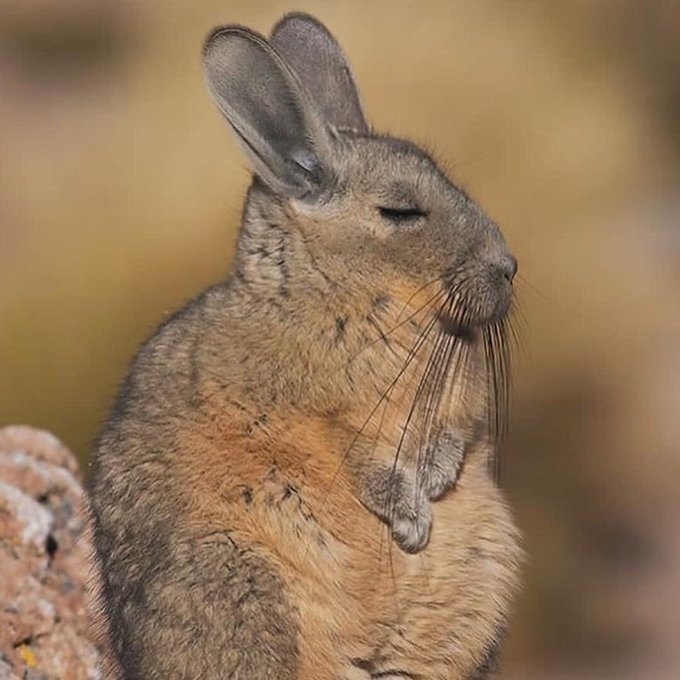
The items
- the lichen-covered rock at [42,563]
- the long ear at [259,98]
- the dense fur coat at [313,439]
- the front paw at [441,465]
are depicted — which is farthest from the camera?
the lichen-covered rock at [42,563]

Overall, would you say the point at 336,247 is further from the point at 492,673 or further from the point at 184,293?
the point at 184,293

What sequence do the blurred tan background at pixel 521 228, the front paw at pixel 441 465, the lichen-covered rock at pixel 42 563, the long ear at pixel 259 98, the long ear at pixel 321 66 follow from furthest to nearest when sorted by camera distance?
1. the blurred tan background at pixel 521 228
2. the long ear at pixel 321 66
3. the lichen-covered rock at pixel 42 563
4. the front paw at pixel 441 465
5. the long ear at pixel 259 98

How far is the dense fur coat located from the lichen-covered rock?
50cm

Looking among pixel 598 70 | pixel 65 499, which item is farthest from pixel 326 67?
pixel 598 70

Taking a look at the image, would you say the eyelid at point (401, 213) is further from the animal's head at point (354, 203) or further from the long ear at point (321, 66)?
the long ear at point (321, 66)

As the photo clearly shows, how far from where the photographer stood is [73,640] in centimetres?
593

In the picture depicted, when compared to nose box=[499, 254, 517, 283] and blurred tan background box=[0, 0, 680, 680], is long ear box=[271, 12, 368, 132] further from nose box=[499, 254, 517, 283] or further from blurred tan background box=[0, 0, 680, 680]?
blurred tan background box=[0, 0, 680, 680]

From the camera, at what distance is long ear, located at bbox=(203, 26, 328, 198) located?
5254 mm

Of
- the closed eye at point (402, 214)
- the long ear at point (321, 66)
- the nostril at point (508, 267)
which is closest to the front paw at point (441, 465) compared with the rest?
the nostril at point (508, 267)

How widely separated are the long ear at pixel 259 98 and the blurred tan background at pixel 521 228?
4.05 meters

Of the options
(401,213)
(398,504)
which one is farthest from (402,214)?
(398,504)

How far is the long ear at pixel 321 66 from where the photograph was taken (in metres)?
6.01

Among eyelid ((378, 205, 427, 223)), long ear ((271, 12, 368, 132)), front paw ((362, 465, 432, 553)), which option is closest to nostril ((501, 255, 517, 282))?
eyelid ((378, 205, 427, 223))

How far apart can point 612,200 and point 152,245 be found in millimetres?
2892
